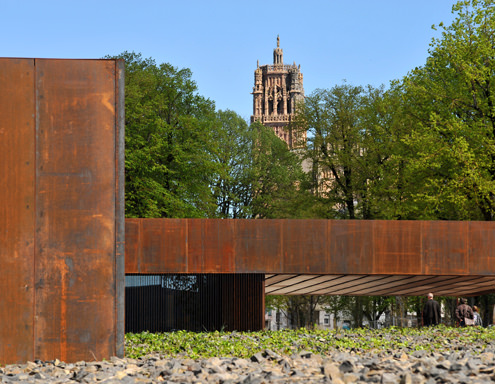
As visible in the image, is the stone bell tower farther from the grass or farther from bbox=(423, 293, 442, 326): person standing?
the grass

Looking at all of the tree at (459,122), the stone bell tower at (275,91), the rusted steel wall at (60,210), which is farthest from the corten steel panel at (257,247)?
the stone bell tower at (275,91)

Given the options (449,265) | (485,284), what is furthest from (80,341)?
(485,284)

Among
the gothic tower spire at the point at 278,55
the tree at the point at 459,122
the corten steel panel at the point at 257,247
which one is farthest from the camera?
the gothic tower spire at the point at 278,55

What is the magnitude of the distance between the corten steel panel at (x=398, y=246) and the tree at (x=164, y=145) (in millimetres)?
14473

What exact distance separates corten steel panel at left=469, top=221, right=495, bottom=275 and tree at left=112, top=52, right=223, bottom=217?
15.9m

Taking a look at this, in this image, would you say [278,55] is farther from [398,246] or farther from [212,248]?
[212,248]

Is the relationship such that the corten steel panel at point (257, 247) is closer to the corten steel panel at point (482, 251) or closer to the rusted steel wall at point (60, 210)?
the corten steel panel at point (482, 251)

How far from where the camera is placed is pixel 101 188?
11.8 meters

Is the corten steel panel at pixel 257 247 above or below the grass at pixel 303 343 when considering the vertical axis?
above

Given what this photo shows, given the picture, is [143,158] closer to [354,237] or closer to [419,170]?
[419,170]

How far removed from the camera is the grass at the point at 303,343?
12.5 metres

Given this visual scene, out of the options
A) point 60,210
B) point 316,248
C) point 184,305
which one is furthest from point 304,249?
point 60,210

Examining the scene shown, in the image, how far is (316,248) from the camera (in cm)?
1864

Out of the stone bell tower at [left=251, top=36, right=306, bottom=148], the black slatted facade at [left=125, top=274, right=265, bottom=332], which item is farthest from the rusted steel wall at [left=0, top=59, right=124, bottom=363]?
the stone bell tower at [left=251, top=36, right=306, bottom=148]
